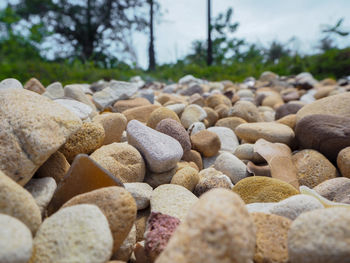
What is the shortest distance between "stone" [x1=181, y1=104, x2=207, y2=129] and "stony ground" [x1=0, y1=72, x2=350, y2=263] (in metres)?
0.27

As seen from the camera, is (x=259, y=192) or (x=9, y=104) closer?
(x=9, y=104)

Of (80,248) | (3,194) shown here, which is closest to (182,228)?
(80,248)

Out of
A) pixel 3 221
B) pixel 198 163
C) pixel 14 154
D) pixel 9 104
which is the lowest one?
pixel 198 163

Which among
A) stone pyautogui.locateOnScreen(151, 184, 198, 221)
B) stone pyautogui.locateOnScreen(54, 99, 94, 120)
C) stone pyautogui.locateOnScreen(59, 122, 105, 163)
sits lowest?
stone pyautogui.locateOnScreen(151, 184, 198, 221)

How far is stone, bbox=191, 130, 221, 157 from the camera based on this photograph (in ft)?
8.31

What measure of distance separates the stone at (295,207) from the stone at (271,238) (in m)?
0.14

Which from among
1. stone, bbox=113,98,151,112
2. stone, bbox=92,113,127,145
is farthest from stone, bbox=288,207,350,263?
stone, bbox=113,98,151,112

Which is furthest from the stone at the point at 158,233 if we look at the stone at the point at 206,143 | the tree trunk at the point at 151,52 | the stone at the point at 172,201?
the tree trunk at the point at 151,52

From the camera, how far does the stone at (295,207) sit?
52.1 inches

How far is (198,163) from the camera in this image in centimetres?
242

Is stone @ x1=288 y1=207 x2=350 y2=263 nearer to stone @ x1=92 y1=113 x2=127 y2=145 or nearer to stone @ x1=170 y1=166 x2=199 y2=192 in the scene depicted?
stone @ x1=170 y1=166 x2=199 y2=192

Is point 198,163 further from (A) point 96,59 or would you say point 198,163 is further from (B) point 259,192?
(A) point 96,59

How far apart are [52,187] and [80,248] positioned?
511mm

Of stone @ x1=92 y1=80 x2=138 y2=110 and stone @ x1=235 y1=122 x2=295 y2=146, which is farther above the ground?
stone @ x1=92 y1=80 x2=138 y2=110
